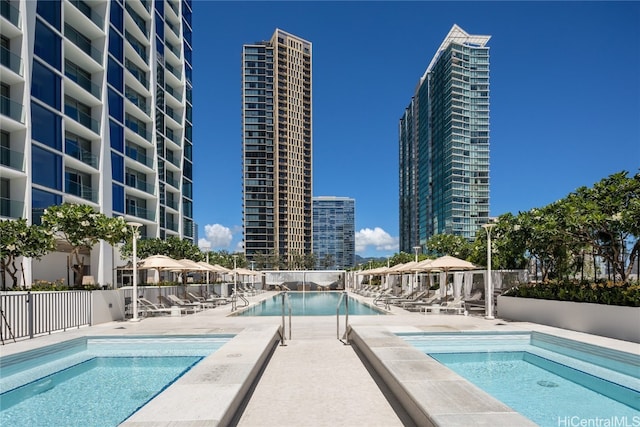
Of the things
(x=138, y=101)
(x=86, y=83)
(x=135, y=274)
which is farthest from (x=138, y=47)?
(x=135, y=274)

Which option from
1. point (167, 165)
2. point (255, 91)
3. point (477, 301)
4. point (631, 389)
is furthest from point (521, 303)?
point (255, 91)

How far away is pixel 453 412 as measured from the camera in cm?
365

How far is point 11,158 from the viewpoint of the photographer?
19734 millimetres

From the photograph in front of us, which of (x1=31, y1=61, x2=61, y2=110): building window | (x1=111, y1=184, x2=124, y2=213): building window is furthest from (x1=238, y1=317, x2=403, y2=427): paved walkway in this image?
(x1=111, y1=184, x2=124, y2=213): building window

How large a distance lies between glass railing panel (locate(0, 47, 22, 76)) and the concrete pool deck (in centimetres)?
1625

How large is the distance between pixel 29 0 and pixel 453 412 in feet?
83.6

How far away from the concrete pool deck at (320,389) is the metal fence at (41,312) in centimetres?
74

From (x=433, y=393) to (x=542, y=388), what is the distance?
3.12 m

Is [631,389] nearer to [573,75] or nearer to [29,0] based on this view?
[573,75]

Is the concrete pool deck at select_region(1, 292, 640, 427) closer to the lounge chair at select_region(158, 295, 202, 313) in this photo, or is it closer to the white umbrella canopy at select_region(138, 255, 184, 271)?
the white umbrella canopy at select_region(138, 255, 184, 271)

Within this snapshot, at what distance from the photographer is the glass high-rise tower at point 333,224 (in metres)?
190

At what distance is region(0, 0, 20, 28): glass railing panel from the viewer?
773 inches

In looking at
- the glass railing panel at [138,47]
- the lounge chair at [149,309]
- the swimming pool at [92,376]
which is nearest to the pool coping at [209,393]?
the swimming pool at [92,376]
